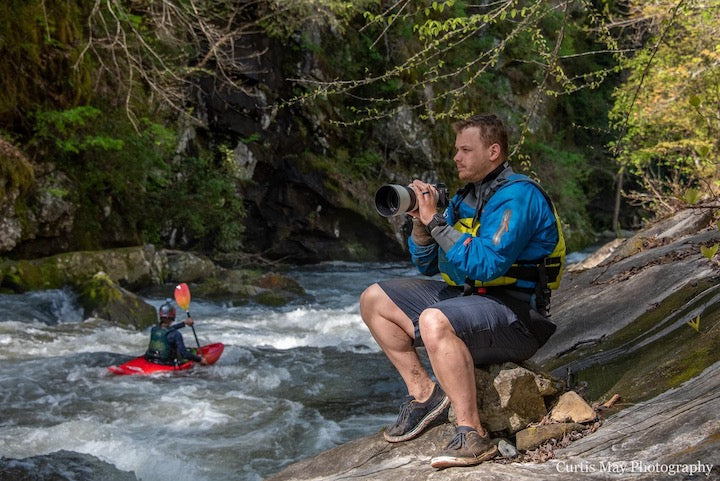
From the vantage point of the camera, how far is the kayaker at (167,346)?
25.6 ft

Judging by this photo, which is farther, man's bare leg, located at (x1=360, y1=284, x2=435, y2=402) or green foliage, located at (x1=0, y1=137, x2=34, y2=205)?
green foliage, located at (x1=0, y1=137, x2=34, y2=205)

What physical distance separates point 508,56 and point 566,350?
22.0 meters

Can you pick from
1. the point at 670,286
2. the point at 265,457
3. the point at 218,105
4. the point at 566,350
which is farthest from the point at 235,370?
the point at 218,105

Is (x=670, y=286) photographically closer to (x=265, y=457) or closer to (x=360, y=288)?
(x=265, y=457)

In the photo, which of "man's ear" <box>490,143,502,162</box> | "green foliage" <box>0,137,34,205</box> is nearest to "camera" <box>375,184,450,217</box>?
"man's ear" <box>490,143,502,162</box>

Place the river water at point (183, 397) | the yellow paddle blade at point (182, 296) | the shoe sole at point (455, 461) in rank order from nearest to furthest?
the shoe sole at point (455, 461), the river water at point (183, 397), the yellow paddle blade at point (182, 296)

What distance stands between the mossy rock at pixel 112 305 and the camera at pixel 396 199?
791 cm

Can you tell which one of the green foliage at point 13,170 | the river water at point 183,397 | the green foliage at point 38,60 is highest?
the green foliage at point 38,60

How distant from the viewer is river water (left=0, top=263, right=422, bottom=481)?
17.3 ft

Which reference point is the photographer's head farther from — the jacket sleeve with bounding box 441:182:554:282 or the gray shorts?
the gray shorts

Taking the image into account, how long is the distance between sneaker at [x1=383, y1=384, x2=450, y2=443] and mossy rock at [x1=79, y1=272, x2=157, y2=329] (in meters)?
7.60

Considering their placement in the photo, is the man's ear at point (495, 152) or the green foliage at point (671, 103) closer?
the man's ear at point (495, 152)

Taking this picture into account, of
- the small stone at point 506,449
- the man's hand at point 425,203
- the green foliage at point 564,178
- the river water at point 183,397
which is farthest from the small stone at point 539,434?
the green foliage at point 564,178

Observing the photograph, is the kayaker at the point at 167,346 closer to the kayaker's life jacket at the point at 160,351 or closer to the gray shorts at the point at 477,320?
the kayaker's life jacket at the point at 160,351
